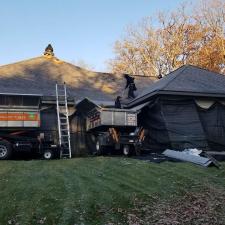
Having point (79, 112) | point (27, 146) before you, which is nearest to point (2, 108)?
point (27, 146)

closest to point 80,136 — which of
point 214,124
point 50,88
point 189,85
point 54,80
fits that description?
point 50,88

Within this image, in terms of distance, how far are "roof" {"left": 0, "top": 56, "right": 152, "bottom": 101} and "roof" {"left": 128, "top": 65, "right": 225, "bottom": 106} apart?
3713 mm

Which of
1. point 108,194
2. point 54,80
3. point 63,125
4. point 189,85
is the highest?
point 54,80

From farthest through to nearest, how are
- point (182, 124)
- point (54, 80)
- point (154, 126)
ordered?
point (54, 80) → point (154, 126) → point (182, 124)

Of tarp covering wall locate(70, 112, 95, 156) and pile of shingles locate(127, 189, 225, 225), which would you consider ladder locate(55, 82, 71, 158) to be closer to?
tarp covering wall locate(70, 112, 95, 156)

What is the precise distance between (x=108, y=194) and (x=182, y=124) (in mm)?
10665

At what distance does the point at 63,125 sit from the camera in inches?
Result: 837

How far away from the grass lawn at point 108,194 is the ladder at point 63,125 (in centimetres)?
555

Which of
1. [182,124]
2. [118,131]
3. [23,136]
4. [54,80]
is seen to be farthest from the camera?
[54,80]

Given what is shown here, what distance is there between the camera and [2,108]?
18.2 m

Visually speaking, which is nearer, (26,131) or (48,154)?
(26,131)

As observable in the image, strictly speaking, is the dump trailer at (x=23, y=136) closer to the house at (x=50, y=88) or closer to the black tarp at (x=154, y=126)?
the house at (x=50, y=88)

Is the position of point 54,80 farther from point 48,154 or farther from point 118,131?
point 118,131

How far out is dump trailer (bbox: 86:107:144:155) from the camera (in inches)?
736
